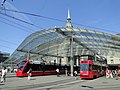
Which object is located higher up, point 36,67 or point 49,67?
point 49,67

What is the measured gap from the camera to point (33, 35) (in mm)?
72750

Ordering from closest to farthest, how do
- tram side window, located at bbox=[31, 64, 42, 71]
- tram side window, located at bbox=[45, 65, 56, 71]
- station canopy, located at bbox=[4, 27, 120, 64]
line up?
tram side window, located at bbox=[31, 64, 42, 71] < tram side window, located at bbox=[45, 65, 56, 71] < station canopy, located at bbox=[4, 27, 120, 64]

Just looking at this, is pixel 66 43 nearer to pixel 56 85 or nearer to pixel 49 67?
pixel 49 67

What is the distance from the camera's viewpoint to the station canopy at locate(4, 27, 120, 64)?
61.3m

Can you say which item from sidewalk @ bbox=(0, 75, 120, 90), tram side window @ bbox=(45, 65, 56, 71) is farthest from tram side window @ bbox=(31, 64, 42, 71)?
sidewalk @ bbox=(0, 75, 120, 90)

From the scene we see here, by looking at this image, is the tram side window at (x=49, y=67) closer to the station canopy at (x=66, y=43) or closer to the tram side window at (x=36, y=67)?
the tram side window at (x=36, y=67)

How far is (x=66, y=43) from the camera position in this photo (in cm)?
7525

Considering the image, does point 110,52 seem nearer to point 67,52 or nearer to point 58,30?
point 67,52


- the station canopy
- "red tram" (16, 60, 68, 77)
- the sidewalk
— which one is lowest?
the sidewalk

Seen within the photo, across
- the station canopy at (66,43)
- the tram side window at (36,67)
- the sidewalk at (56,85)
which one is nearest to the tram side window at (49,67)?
the tram side window at (36,67)

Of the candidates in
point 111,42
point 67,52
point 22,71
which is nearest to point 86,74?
point 22,71

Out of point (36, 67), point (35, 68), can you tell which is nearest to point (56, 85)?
point (35, 68)

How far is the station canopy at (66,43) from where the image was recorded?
61341mm

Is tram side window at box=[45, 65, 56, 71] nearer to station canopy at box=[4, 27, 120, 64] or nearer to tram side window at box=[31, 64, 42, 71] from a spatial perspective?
tram side window at box=[31, 64, 42, 71]
